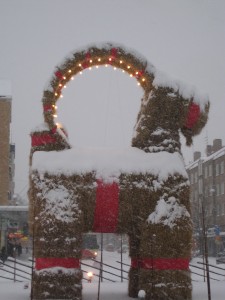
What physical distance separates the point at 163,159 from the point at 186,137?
0.86m

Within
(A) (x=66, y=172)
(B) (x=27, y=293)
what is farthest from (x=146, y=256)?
(B) (x=27, y=293)

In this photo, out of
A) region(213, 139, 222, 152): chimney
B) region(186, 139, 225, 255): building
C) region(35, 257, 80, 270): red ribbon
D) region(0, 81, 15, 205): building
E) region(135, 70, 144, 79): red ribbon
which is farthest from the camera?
region(213, 139, 222, 152): chimney

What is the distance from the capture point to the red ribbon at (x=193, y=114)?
329 inches

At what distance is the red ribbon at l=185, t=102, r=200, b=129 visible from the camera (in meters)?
8.35

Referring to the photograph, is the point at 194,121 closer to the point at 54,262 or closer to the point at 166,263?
the point at 166,263

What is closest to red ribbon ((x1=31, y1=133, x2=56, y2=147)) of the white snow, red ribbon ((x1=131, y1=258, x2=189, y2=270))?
the white snow

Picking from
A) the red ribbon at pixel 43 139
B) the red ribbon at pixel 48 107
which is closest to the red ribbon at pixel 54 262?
the red ribbon at pixel 43 139

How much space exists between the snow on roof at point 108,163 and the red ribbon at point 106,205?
156mm

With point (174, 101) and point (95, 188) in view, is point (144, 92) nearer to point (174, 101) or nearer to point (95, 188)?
point (174, 101)

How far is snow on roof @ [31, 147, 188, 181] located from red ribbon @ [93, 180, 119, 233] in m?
0.16

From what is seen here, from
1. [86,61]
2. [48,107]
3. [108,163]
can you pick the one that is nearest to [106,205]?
[108,163]

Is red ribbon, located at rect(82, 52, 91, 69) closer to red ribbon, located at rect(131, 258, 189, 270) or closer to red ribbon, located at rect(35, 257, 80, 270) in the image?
red ribbon, located at rect(35, 257, 80, 270)

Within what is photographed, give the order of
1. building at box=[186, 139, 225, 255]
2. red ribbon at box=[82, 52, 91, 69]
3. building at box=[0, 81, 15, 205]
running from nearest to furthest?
red ribbon at box=[82, 52, 91, 69], building at box=[0, 81, 15, 205], building at box=[186, 139, 225, 255]

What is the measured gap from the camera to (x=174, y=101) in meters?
8.33
